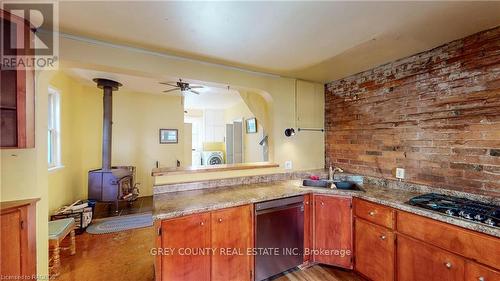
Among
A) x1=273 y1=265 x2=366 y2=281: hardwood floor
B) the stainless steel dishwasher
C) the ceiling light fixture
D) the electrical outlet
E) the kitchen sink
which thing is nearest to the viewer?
the stainless steel dishwasher

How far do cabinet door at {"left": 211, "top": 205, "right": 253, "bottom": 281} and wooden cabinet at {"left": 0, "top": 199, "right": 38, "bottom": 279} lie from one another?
1.41 meters

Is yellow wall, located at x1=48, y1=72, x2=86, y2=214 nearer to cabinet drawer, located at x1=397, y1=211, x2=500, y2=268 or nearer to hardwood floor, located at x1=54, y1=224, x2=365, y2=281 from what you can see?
hardwood floor, located at x1=54, y1=224, x2=365, y2=281

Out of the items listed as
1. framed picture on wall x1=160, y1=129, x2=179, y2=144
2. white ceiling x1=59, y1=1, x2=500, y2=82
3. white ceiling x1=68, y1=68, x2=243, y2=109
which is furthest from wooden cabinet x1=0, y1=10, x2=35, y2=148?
framed picture on wall x1=160, y1=129, x2=179, y2=144

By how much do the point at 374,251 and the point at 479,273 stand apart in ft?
2.40

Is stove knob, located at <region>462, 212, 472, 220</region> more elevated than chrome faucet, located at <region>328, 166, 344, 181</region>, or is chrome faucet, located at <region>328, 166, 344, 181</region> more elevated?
chrome faucet, located at <region>328, 166, 344, 181</region>

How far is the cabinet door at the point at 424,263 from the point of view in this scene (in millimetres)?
1446

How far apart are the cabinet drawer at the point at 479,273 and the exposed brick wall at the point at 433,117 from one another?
706mm

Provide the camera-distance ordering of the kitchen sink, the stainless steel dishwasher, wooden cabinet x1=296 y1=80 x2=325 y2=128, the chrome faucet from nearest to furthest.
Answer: the stainless steel dishwasher, the kitchen sink, the chrome faucet, wooden cabinet x1=296 y1=80 x2=325 y2=128

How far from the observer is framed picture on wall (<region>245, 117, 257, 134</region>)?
194 inches

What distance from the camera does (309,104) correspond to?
3121 millimetres

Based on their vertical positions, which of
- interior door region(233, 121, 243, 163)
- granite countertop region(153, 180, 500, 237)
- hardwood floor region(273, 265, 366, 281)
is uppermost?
interior door region(233, 121, 243, 163)

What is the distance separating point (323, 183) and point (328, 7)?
191 cm

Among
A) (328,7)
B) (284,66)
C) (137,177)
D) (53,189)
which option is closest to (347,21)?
(328,7)

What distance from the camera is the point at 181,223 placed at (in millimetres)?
1644
